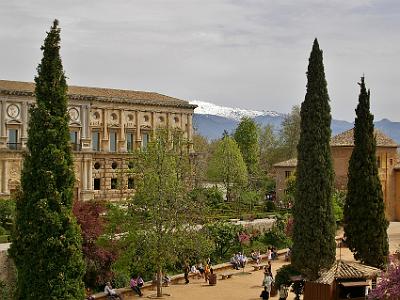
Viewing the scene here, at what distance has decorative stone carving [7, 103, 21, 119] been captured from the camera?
48.6 meters

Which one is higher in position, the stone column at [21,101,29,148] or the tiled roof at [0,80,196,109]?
the tiled roof at [0,80,196,109]

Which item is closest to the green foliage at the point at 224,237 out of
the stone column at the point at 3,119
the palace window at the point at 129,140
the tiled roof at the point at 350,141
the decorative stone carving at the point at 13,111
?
the tiled roof at the point at 350,141

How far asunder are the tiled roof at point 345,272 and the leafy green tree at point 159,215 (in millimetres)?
6818

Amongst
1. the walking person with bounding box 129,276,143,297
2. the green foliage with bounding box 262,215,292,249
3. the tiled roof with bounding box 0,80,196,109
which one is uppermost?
the tiled roof with bounding box 0,80,196,109

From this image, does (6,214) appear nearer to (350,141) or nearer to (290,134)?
(350,141)

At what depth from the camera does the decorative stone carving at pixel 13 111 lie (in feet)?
159

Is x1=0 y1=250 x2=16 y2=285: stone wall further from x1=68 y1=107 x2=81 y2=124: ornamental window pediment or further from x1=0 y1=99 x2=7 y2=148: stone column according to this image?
x1=68 y1=107 x2=81 y2=124: ornamental window pediment

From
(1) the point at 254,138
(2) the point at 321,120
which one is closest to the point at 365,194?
(2) the point at 321,120

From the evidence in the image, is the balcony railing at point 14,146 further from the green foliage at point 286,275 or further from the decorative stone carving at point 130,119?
the green foliage at point 286,275

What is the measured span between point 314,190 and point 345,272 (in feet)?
12.5

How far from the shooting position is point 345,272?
1010 inches

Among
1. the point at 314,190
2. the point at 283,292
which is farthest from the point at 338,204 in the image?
the point at 283,292

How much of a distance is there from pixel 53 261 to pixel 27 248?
0.92 m

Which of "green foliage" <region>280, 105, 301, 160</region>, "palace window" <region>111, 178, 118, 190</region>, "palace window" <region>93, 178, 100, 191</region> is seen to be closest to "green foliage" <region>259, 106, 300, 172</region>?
"green foliage" <region>280, 105, 301, 160</region>
